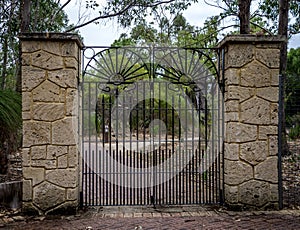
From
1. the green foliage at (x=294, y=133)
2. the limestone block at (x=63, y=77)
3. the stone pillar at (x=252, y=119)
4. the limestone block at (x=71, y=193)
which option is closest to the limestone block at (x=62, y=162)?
the limestone block at (x=71, y=193)

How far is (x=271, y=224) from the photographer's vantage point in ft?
11.1

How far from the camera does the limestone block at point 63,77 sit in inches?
145

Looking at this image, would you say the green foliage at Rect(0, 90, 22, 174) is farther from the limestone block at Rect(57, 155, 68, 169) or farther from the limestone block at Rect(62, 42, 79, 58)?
the limestone block at Rect(62, 42, 79, 58)

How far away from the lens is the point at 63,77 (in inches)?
145

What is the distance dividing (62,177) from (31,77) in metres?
1.15

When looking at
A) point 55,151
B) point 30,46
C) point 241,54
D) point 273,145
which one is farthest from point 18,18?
point 273,145

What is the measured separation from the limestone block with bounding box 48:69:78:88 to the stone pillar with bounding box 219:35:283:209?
1.77 meters

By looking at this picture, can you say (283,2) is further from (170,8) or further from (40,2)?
(40,2)

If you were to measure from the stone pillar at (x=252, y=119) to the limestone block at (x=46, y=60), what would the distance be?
1.92 m

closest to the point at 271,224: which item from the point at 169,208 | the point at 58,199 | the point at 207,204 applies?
the point at 207,204

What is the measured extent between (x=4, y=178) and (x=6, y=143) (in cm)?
47

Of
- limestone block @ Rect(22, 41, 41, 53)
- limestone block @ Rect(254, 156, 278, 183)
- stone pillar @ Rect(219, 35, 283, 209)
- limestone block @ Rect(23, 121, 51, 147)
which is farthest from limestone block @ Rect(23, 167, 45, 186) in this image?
limestone block @ Rect(254, 156, 278, 183)

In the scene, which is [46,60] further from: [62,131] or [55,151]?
[55,151]

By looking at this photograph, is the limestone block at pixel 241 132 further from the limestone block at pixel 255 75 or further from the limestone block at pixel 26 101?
the limestone block at pixel 26 101
